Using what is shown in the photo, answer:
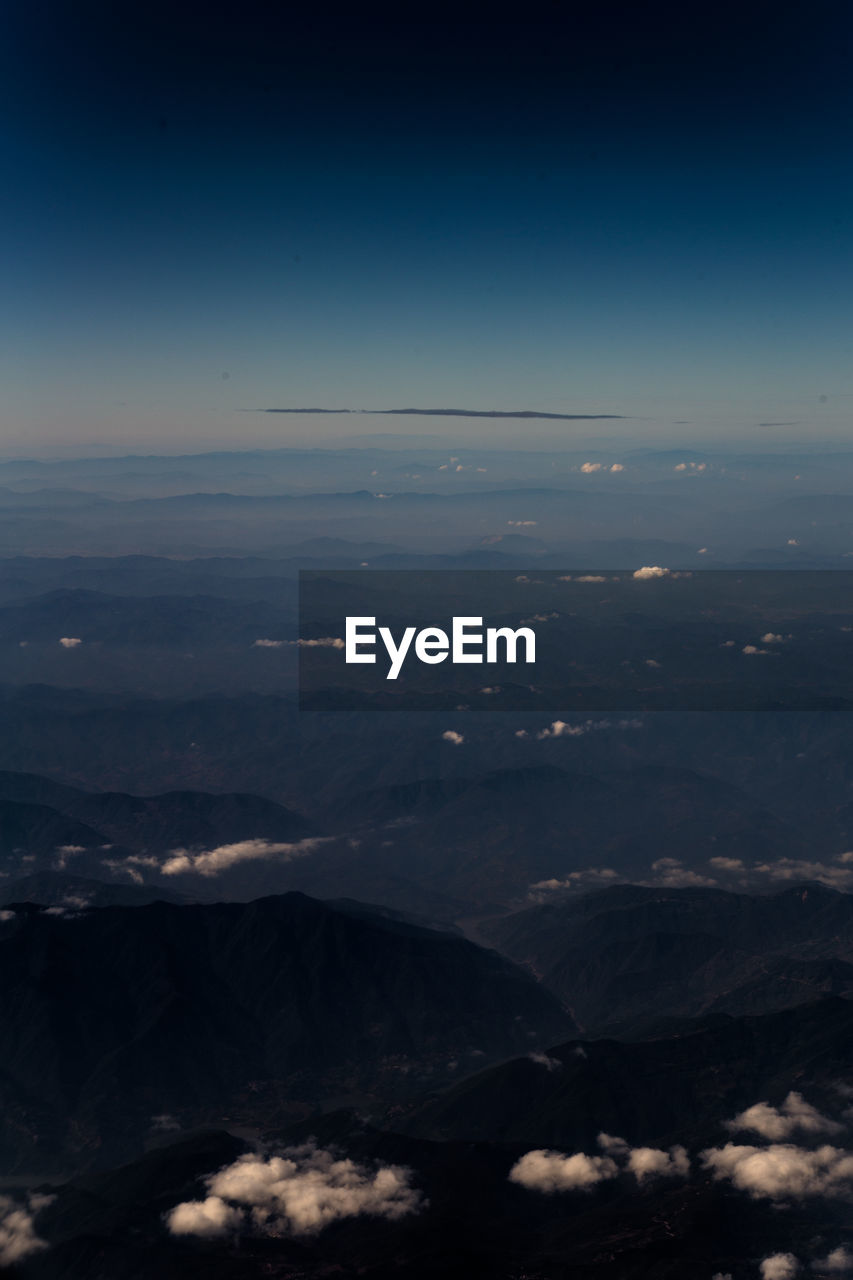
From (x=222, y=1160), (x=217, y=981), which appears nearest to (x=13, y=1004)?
(x=217, y=981)

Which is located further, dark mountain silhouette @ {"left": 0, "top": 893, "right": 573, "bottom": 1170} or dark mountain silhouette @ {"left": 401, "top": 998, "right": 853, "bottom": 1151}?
dark mountain silhouette @ {"left": 0, "top": 893, "right": 573, "bottom": 1170}

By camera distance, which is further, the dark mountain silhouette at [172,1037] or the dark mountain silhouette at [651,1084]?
the dark mountain silhouette at [172,1037]

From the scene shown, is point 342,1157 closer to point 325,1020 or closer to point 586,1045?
point 586,1045

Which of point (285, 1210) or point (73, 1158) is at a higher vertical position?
point (285, 1210)

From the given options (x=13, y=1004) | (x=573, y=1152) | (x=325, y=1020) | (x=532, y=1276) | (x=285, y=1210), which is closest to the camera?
(x=532, y=1276)

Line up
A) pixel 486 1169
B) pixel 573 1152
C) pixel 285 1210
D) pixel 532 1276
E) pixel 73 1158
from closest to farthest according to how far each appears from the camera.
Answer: pixel 532 1276
pixel 285 1210
pixel 486 1169
pixel 573 1152
pixel 73 1158

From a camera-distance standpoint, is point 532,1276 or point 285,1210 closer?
point 532,1276

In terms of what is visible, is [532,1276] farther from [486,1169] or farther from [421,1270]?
[486,1169]

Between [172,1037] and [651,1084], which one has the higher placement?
[651,1084]

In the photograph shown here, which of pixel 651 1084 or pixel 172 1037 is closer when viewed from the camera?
pixel 651 1084
